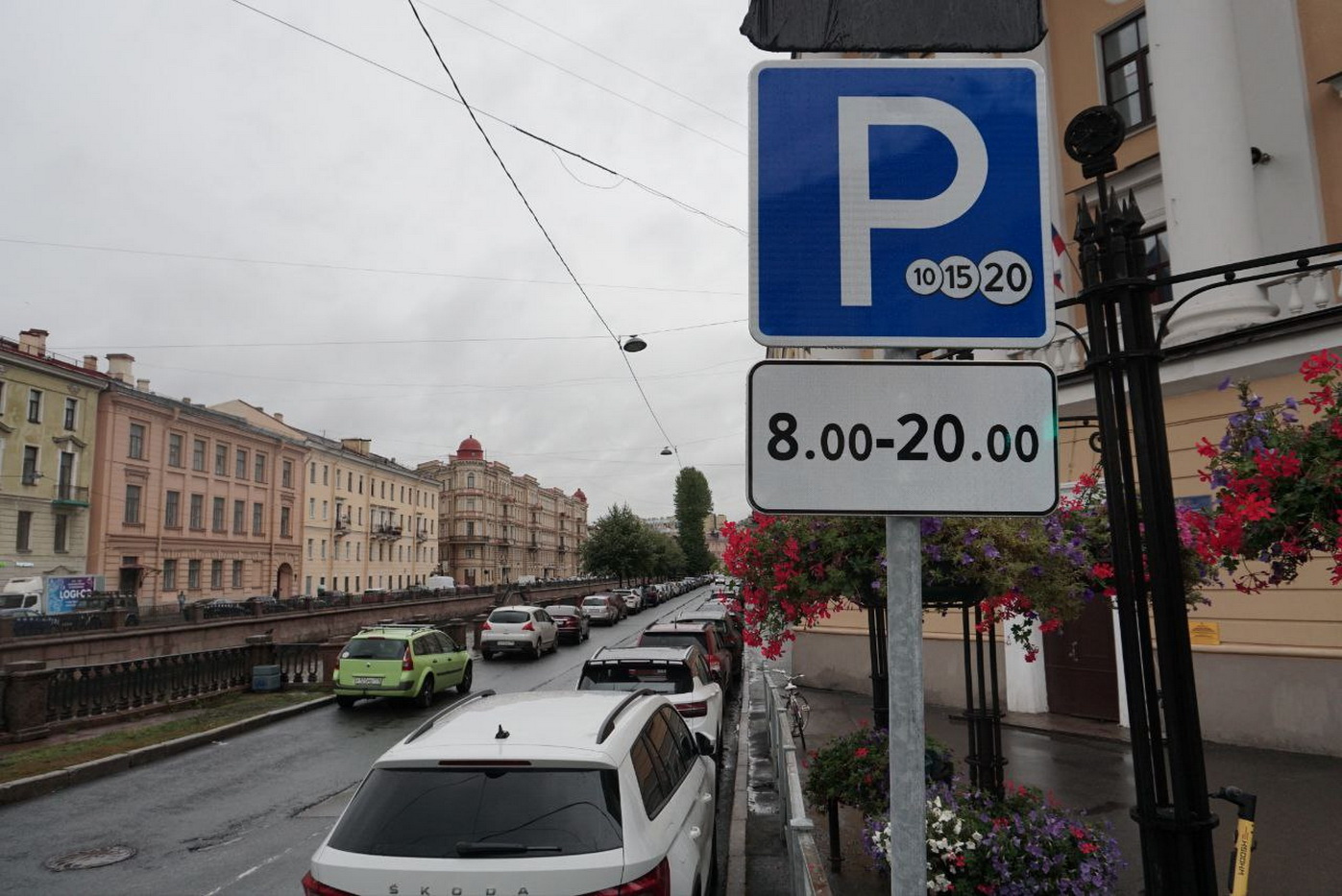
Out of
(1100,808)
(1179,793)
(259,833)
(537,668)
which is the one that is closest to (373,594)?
(537,668)

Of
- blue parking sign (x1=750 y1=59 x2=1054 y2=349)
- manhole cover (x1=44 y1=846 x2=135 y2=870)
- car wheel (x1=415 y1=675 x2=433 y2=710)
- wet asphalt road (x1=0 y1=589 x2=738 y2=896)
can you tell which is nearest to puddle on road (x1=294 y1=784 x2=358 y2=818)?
wet asphalt road (x1=0 y1=589 x2=738 y2=896)

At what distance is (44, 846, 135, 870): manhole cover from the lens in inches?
289

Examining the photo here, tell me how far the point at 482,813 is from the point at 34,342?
163 feet

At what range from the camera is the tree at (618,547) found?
74.9m

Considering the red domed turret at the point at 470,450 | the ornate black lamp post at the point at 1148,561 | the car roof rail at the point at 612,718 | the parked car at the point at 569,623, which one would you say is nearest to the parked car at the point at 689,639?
the car roof rail at the point at 612,718

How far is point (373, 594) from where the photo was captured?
4762 centimetres

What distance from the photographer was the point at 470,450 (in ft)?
365

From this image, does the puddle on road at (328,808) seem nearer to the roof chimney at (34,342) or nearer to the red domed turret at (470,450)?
the roof chimney at (34,342)

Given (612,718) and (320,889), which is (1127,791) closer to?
(612,718)

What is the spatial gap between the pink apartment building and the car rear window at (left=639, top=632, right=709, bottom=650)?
1561 inches

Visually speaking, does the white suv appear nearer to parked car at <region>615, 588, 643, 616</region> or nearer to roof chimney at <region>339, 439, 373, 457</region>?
parked car at <region>615, 588, 643, 616</region>

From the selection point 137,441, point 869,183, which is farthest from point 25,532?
point 869,183

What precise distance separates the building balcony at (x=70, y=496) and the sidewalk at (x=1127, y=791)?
138 ft

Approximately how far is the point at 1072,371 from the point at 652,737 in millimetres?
9310
